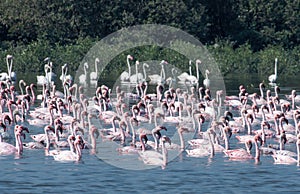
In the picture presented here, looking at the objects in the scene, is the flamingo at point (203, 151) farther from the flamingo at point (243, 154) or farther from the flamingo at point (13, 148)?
the flamingo at point (13, 148)

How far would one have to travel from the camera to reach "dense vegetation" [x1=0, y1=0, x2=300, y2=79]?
5750 cm

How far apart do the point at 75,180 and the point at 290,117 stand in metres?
13.1

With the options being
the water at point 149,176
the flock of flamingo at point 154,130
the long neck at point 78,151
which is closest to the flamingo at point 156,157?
the flock of flamingo at point 154,130

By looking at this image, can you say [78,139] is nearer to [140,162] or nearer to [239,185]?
[140,162]

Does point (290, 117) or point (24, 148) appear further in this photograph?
point (290, 117)

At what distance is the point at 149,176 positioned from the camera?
23.0 m

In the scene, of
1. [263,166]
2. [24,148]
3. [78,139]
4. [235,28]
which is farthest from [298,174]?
[235,28]

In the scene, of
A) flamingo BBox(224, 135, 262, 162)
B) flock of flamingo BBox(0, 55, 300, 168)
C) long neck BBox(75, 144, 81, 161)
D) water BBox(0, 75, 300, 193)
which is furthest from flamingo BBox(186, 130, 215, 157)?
long neck BBox(75, 144, 81, 161)

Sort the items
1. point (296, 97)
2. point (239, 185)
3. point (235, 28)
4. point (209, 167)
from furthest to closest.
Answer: point (235, 28) < point (296, 97) < point (209, 167) < point (239, 185)

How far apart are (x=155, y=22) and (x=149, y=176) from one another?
38103mm

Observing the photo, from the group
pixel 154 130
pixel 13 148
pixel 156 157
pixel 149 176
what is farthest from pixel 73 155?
pixel 149 176

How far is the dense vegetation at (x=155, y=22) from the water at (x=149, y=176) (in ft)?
103

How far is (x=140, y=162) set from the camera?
2478cm

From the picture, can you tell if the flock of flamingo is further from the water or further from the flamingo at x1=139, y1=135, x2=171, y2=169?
the water
